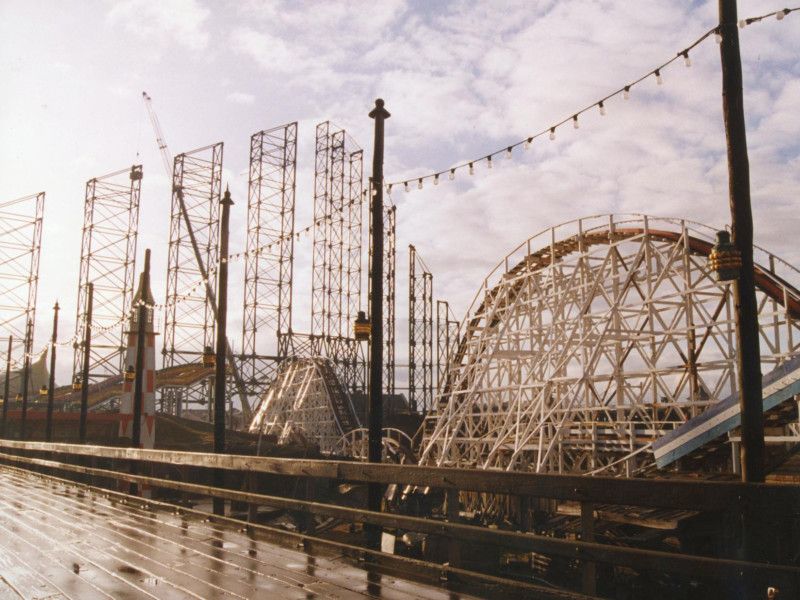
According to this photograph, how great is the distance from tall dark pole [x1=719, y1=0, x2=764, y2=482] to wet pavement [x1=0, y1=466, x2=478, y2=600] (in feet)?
10.4

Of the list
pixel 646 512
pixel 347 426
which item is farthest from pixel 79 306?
pixel 646 512

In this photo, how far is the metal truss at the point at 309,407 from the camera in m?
38.1

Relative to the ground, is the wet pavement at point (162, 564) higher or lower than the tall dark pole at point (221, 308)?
lower

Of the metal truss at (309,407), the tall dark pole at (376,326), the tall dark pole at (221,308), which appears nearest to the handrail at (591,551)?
the tall dark pole at (376,326)

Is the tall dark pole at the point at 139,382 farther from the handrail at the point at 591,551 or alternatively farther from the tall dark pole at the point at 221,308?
the handrail at the point at 591,551

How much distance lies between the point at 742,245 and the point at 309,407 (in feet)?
117

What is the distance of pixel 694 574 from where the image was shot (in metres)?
3.47

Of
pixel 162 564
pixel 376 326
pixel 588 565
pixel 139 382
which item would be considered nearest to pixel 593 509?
pixel 588 565

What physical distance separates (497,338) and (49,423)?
73.9ft

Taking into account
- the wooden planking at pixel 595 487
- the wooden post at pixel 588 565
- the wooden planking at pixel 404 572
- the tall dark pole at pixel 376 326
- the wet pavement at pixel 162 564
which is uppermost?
the tall dark pole at pixel 376 326

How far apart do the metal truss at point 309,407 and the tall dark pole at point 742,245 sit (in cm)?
3042

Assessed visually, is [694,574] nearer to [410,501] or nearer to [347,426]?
[410,501]

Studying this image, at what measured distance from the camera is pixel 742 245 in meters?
6.46

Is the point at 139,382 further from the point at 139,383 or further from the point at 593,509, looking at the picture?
the point at 593,509
